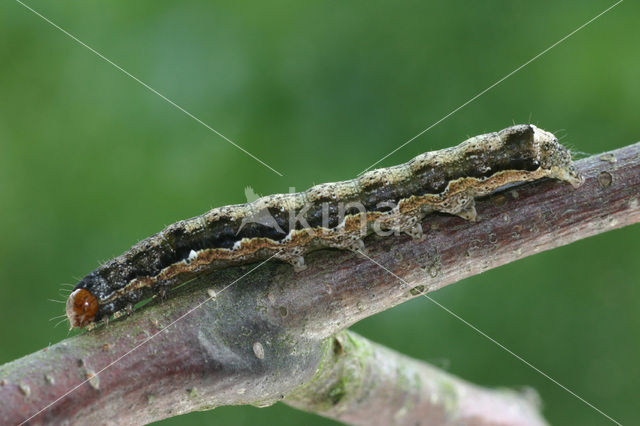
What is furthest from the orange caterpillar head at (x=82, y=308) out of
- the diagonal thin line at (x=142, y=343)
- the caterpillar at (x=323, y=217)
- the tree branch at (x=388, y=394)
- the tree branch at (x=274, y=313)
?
the tree branch at (x=388, y=394)

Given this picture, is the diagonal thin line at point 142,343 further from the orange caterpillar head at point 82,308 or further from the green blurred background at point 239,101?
the green blurred background at point 239,101

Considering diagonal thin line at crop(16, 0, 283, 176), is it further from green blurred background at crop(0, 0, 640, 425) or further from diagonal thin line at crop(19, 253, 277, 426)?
diagonal thin line at crop(19, 253, 277, 426)

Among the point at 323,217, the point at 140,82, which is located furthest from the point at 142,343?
the point at 140,82

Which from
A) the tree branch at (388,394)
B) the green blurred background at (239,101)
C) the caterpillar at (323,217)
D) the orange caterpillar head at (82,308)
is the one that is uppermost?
the green blurred background at (239,101)

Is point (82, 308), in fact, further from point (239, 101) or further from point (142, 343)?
point (239, 101)

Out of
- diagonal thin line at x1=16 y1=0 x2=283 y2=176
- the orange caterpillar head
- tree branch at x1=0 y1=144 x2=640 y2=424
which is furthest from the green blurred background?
tree branch at x1=0 y1=144 x2=640 y2=424

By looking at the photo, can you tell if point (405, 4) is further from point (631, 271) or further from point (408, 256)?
point (408, 256)
